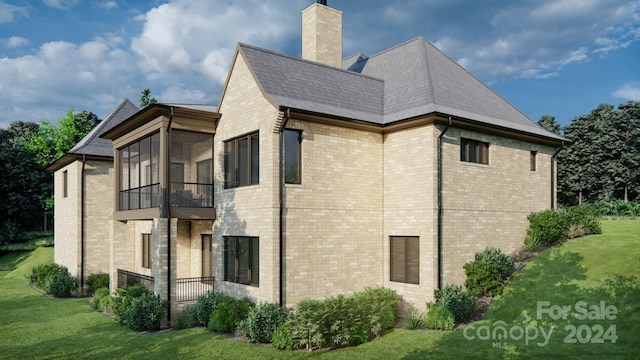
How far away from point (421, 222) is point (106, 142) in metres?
18.0

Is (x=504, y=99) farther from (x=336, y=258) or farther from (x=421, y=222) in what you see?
(x=336, y=258)

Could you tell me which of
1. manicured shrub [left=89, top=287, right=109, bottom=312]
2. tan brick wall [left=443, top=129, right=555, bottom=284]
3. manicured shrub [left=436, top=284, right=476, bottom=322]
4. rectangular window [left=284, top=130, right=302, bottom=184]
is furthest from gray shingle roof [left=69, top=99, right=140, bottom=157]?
manicured shrub [left=436, top=284, right=476, bottom=322]

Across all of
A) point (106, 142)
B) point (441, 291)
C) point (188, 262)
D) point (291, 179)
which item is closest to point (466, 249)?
point (441, 291)

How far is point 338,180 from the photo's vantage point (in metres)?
16.0

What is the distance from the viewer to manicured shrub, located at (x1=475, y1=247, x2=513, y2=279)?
16.3 m

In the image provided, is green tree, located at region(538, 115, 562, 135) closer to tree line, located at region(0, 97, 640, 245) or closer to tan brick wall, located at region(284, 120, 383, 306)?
tree line, located at region(0, 97, 640, 245)

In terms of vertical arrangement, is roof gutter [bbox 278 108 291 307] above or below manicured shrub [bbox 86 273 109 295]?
above

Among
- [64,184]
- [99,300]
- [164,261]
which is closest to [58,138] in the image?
[64,184]

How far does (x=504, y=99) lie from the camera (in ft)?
69.4

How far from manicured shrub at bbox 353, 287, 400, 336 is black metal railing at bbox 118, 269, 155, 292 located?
7.78 metres

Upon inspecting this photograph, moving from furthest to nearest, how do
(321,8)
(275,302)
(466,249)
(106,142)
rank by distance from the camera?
(106,142)
(321,8)
(466,249)
(275,302)

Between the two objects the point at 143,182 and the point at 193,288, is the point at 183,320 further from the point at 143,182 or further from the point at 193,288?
the point at 143,182

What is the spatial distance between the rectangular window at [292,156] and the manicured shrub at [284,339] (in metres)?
4.53

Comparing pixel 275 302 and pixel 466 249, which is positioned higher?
pixel 466 249
